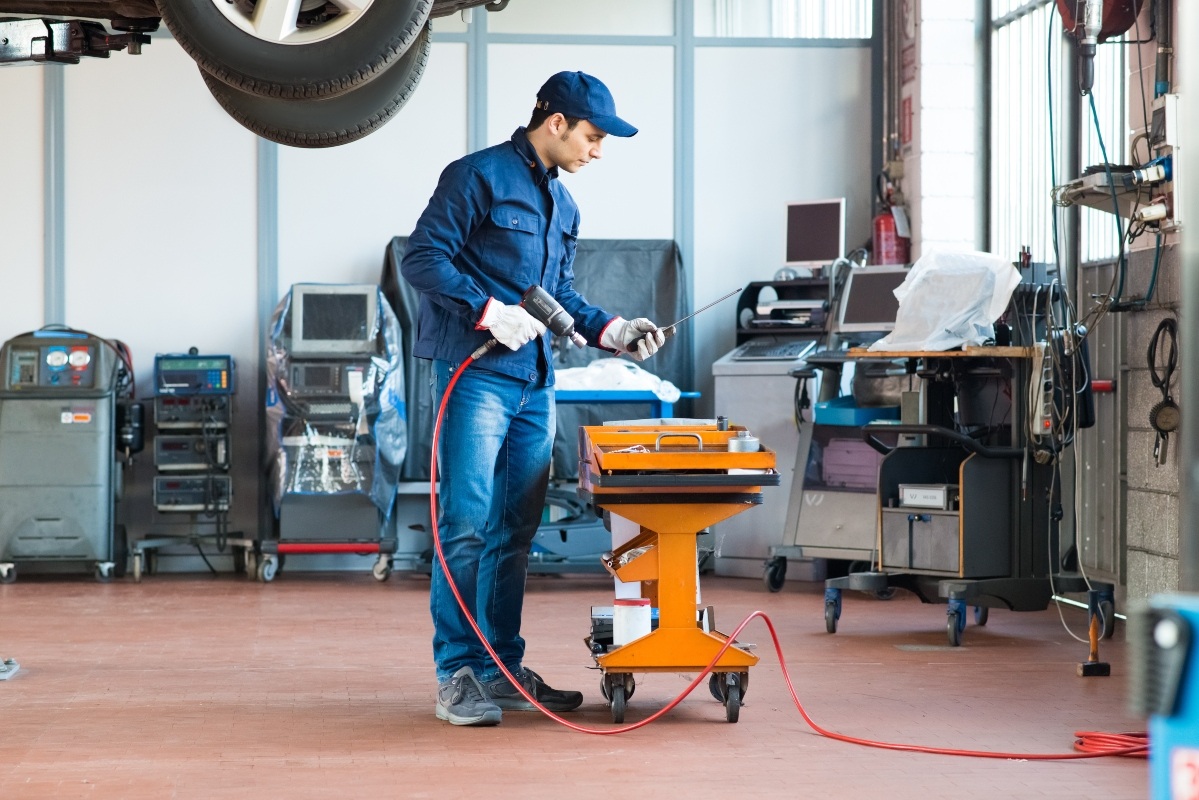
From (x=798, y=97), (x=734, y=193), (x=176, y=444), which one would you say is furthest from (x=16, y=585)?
(x=798, y=97)

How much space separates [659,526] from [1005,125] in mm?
3990

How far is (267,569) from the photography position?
6.72 m

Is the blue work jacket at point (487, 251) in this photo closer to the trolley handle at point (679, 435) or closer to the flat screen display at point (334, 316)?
the trolley handle at point (679, 435)

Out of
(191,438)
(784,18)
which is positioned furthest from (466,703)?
(784,18)

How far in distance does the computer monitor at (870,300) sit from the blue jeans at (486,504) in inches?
106

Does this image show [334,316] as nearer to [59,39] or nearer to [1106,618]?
[59,39]

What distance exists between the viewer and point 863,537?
5.93 m

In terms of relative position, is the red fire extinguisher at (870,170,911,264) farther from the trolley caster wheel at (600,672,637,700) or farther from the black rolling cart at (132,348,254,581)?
the trolley caster wheel at (600,672,637,700)

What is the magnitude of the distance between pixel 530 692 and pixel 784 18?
499 centimetres

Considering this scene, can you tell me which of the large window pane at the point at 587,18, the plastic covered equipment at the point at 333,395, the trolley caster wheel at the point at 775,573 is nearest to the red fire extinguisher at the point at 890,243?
the large window pane at the point at 587,18

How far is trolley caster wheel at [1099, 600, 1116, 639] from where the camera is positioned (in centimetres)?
460

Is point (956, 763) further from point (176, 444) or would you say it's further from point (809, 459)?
point (176, 444)

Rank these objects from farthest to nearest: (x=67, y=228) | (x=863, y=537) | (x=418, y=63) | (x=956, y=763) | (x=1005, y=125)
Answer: (x=67, y=228)
(x=1005, y=125)
(x=863, y=537)
(x=418, y=63)
(x=956, y=763)

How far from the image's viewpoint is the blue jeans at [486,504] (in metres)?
3.34
